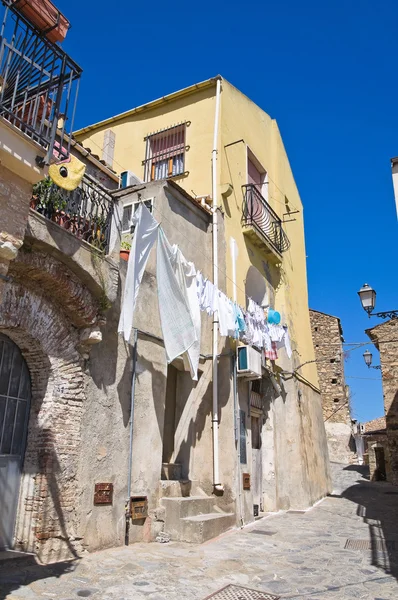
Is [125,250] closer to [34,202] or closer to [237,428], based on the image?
[34,202]

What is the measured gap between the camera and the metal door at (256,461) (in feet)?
39.2

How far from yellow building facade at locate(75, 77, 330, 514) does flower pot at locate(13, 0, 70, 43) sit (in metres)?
6.17

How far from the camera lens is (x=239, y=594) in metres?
5.41

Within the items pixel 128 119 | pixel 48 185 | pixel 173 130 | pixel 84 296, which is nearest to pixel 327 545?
pixel 84 296

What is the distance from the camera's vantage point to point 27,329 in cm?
654

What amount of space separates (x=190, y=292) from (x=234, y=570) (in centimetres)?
448

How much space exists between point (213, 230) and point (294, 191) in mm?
7676

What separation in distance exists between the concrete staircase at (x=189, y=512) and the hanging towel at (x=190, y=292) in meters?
2.04

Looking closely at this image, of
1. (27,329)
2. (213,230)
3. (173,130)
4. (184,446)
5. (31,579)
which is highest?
(173,130)

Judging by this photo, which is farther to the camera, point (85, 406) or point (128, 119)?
point (128, 119)

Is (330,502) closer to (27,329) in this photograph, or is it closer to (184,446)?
(184,446)

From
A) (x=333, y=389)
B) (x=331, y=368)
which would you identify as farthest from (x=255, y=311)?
(x=331, y=368)

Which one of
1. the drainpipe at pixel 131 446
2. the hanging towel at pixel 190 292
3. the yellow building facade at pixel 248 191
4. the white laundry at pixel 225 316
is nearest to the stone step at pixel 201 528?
the drainpipe at pixel 131 446

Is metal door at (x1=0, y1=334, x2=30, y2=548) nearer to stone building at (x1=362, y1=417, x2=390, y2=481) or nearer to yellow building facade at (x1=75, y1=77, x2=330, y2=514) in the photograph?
yellow building facade at (x1=75, y1=77, x2=330, y2=514)
